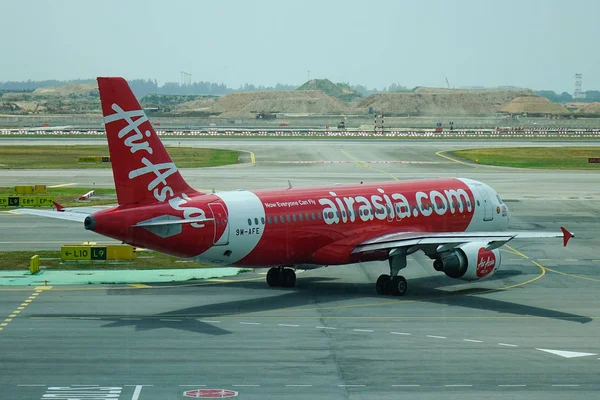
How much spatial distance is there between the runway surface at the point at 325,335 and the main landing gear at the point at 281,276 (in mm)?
708

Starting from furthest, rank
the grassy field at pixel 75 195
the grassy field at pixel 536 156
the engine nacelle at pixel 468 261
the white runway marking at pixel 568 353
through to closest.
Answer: the grassy field at pixel 536 156
the grassy field at pixel 75 195
the engine nacelle at pixel 468 261
the white runway marking at pixel 568 353

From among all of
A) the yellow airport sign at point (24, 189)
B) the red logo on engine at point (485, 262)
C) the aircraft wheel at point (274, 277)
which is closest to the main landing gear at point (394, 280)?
the red logo on engine at point (485, 262)

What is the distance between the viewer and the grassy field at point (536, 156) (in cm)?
12088

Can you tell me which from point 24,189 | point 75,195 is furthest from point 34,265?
point 24,189

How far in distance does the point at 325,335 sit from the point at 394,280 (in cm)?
921

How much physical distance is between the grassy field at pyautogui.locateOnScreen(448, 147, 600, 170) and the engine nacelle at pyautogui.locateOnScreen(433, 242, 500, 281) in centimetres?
7674

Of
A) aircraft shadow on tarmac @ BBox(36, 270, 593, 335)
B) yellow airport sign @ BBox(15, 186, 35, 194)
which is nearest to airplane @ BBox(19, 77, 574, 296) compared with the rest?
aircraft shadow on tarmac @ BBox(36, 270, 593, 335)

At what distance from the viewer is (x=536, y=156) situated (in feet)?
439

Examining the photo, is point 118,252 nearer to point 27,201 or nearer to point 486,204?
point 486,204

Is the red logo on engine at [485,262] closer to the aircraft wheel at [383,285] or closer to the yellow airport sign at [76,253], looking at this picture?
the aircraft wheel at [383,285]

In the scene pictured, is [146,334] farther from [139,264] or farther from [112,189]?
[112,189]

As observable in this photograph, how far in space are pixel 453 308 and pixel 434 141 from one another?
435ft

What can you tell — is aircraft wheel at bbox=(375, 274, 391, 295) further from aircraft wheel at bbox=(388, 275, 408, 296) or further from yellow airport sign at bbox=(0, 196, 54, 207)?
yellow airport sign at bbox=(0, 196, 54, 207)

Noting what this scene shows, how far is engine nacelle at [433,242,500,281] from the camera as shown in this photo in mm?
44500
